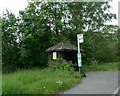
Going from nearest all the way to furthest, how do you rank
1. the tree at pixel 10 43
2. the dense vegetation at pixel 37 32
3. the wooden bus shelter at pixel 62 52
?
the wooden bus shelter at pixel 62 52 < the dense vegetation at pixel 37 32 < the tree at pixel 10 43

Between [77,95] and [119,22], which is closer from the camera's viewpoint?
[77,95]

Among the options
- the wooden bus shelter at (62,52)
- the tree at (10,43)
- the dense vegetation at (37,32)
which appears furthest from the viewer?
the tree at (10,43)

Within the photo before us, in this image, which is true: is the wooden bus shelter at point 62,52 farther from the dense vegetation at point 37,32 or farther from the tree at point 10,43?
the tree at point 10,43

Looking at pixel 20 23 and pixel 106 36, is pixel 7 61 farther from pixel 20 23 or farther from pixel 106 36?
pixel 106 36

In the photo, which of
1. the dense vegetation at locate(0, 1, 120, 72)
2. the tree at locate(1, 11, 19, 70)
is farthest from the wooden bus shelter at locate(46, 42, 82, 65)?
the tree at locate(1, 11, 19, 70)

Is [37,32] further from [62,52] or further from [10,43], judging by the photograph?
[62,52]

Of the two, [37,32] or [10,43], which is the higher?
[37,32]

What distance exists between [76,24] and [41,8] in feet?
14.9

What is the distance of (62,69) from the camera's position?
2102 centimetres

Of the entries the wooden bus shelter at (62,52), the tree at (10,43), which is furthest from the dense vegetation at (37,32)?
the wooden bus shelter at (62,52)

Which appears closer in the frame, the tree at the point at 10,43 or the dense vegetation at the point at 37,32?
the dense vegetation at the point at 37,32

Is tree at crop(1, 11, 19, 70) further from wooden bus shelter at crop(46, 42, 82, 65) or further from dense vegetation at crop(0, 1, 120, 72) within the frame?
wooden bus shelter at crop(46, 42, 82, 65)

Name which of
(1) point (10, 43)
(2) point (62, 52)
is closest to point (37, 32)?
(1) point (10, 43)

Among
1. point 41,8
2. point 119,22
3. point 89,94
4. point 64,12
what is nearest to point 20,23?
point 41,8
